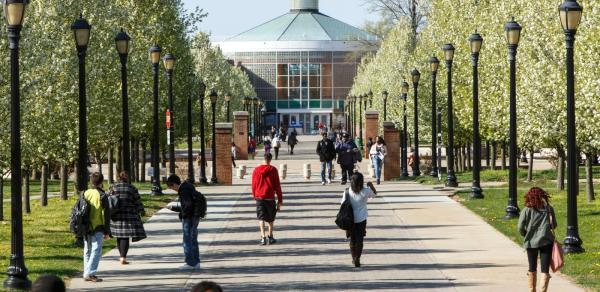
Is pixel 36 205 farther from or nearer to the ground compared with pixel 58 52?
nearer to the ground

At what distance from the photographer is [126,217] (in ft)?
65.5

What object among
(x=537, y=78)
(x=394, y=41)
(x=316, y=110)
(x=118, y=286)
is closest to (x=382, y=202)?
(x=537, y=78)

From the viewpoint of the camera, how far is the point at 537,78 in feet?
116

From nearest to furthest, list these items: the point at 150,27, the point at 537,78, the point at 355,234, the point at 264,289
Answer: the point at 264,289 < the point at 355,234 < the point at 537,78 < the point at 150,27

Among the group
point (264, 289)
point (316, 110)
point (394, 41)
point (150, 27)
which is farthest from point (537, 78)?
point (316, 110)

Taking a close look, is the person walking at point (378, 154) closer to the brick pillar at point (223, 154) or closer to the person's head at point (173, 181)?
the brick pillar at point (223, 154)

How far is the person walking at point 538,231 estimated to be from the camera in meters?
15.6

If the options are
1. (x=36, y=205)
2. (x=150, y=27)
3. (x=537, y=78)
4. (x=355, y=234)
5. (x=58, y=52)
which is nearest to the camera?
(x=355, y=234)

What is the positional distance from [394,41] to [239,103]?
98.7 ft

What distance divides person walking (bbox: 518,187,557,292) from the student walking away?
18.0ft

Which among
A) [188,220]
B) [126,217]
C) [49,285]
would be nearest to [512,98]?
[188,220]

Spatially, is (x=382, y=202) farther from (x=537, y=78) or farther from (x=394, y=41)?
(x=394, y=41)

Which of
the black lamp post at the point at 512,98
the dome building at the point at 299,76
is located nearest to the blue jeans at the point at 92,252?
the black lamp post at the point at 512,98

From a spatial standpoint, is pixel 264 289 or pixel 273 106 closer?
pixel 264 289
